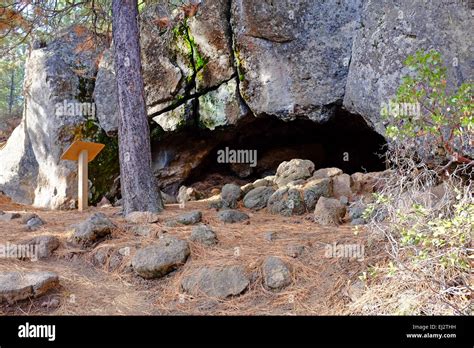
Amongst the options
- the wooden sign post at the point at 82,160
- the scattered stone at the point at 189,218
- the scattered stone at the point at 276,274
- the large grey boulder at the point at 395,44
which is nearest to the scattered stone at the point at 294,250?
the scattered stone at the point at 276,274

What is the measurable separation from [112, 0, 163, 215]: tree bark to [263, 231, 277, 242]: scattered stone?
189 centimetres

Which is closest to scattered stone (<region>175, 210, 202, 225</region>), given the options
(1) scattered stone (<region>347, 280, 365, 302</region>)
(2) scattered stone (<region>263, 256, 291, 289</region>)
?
(2) scattered stone (<region>263, 256, 291, 289</region>)

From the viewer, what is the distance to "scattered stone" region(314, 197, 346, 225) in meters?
5.28

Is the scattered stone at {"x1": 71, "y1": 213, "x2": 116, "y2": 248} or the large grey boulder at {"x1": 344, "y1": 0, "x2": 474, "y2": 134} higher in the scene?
the large grey boulder at {"x1": 344, "y1": 0, "x2": 474, "y2": 134}

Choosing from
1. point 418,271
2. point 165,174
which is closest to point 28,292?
point 418,271

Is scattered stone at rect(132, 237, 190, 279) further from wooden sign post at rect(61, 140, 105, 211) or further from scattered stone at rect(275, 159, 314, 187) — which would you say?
wooden sign post at rect(61, 140, 105, 211)

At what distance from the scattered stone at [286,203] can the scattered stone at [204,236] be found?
1.62 metres

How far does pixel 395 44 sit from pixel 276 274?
417 cm

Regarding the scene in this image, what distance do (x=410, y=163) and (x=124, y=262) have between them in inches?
122

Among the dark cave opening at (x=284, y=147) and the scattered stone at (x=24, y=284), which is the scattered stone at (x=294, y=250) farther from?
the dark cave opening at (x=284, y=147)

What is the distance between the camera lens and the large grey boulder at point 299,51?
717 cm

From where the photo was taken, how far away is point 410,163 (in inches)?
160
